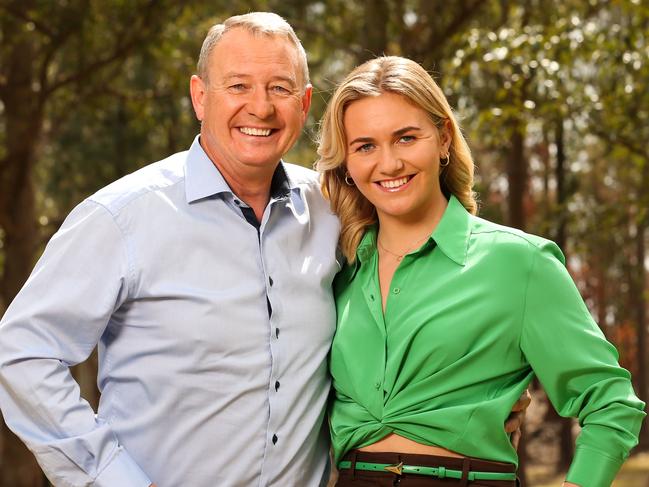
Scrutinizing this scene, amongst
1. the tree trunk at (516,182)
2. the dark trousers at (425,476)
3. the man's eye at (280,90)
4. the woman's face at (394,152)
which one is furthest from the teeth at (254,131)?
the tree trunk at (516,182)

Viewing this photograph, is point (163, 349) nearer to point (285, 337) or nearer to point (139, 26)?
point (285, 337)

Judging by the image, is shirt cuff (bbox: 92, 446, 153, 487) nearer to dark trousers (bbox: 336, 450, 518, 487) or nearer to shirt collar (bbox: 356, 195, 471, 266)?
dark trousers (bbox: 336, 450, 518, 487)

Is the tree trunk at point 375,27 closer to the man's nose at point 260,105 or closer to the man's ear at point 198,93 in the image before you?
the man's ear at point 198,93

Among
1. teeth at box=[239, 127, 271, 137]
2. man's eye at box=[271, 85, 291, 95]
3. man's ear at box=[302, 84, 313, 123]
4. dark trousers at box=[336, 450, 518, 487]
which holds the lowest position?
dark trousers at box=[336, 450, 518, 487]

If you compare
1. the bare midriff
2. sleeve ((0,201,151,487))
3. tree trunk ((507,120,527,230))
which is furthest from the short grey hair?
tree trunk ((507,120,527,230))

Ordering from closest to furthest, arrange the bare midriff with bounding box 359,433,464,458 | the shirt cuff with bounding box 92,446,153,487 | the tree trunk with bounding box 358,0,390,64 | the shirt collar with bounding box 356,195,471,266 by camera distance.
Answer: the shirt cuff with bounding box 92,446,153,487, the bare midriff with bounding box 359,433,464,458, the shirt collar with bounding box 356,195,471,266, the tree trunk with bounding box 358,0,390,64

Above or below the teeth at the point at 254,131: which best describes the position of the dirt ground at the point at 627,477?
below

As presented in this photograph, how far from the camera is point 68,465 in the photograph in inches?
119

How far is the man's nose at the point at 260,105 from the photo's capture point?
11.3ft

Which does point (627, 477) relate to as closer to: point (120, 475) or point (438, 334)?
point (438, 334)

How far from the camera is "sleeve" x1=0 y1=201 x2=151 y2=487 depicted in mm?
3018

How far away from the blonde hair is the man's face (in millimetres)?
171

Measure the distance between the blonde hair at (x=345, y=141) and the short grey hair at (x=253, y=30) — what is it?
234 mm

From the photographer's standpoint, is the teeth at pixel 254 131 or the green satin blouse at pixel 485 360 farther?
the teeth at pixel 254 131
